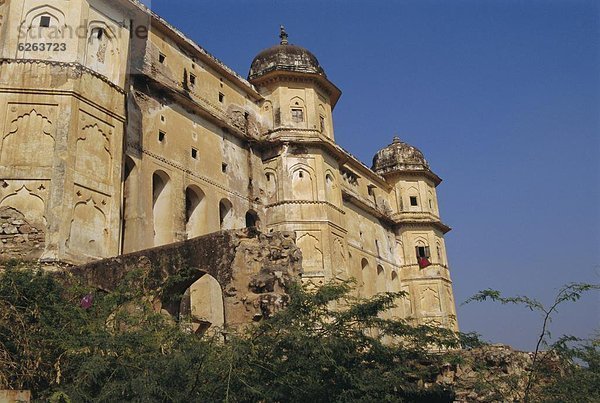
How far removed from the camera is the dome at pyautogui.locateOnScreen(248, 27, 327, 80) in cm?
2331

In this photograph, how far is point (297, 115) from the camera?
22.9 metres

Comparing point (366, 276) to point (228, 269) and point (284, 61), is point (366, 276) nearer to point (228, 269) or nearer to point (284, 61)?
point (284, 61)

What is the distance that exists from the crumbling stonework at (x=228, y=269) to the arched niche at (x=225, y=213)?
862cm

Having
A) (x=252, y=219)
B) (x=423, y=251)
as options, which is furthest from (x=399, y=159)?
(x=252, y=219)

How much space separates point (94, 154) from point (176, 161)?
4631 millimetres

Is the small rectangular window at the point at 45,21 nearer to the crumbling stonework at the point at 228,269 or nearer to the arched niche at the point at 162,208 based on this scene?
the arched niche at the point at 162,208

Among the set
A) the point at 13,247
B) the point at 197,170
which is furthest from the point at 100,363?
the point at 197,170

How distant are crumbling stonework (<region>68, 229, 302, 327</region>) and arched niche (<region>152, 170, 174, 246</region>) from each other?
218 inches

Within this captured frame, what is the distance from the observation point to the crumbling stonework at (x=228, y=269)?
957 centimetres

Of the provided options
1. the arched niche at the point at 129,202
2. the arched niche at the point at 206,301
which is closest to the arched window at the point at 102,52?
the arched niche at the point at 129,202

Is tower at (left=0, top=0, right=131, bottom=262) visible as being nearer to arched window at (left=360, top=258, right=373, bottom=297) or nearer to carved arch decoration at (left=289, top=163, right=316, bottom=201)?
carved arch decoration at (left=289, top=163, right=316, bottom=201)

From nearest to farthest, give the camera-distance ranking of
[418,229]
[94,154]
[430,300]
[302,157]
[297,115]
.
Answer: [94,154] < [302,157] < [297,115] < [430,300] < [418,229]

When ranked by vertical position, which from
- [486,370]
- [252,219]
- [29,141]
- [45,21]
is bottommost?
[486,370]

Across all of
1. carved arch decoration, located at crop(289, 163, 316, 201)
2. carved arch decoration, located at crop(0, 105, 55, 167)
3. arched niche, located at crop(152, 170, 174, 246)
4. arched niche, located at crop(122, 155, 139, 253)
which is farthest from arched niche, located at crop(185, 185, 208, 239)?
carved arch decoration, located at crop(0, 105, 55, 167)
